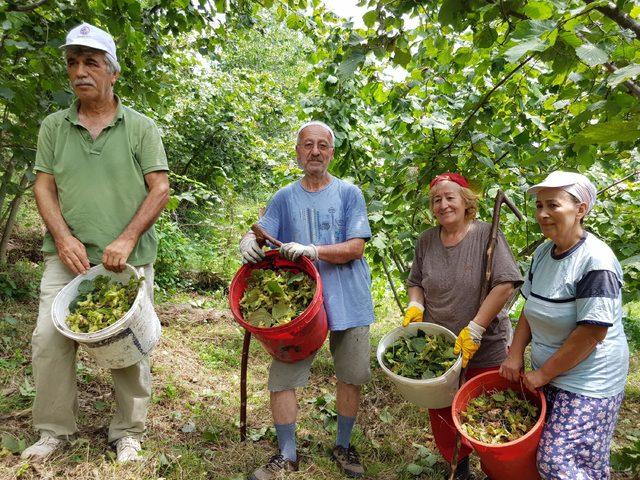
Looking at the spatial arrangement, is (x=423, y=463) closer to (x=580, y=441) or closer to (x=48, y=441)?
(x=580, y=441)

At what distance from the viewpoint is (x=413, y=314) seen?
2555mm

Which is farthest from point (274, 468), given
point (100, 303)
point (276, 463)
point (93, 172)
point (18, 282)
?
point (18, 282)

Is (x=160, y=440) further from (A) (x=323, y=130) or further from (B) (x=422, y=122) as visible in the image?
A: (B) (x=422, y=122)

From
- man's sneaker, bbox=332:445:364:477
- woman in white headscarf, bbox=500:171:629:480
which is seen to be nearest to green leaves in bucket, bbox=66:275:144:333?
man's sneaker, bbox=332:445:364:477

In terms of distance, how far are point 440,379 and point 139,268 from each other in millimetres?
1602

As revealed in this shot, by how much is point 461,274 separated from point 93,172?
6.32 feet

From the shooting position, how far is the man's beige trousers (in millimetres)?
2268

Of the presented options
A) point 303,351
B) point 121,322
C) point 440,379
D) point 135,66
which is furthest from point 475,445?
point 135,66

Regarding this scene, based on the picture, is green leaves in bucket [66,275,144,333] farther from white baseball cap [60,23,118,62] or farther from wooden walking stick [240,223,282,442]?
white baseball cap [60,23,118,62]

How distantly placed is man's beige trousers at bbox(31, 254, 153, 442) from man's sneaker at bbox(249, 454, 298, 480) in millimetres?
696

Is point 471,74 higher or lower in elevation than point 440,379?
higher

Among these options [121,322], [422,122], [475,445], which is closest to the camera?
[475,445]

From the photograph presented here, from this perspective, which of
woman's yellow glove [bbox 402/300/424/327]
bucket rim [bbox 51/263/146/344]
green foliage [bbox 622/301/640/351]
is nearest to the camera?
bucket rim [bbox 51/263/146/344]

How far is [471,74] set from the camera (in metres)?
3.63
